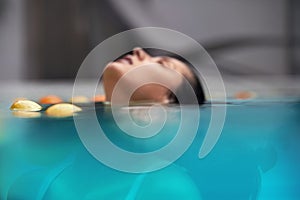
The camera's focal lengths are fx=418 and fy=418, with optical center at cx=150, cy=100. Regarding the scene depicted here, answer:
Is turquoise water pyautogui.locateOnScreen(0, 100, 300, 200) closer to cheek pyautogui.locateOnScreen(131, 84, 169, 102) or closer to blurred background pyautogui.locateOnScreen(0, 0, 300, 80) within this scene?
cheek pyautogui.locateOnScreen(131, 84, 169, 102)

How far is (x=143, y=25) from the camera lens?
8.96ft

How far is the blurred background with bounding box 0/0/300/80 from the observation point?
265 cm

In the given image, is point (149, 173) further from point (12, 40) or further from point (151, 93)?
point (12, 40)

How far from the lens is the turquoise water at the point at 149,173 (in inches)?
19.1

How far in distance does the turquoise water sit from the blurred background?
218cm

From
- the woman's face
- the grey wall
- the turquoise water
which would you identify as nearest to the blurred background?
the grey wall

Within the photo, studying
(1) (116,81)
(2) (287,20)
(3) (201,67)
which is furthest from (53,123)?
(2) (287,20)

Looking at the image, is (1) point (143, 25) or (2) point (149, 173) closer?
(2) point (149, 173)

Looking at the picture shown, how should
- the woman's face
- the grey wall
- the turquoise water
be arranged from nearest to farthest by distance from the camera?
the turquoise water → the woman's face → the grey wall

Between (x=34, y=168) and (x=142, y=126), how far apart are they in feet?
0.59

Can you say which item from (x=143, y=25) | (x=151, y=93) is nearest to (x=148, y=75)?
(x=151, y=93)

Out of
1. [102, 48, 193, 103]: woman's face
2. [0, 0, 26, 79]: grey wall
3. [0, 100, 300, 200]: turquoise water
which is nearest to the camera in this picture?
[0, 100, 300, 200]: turquoise water

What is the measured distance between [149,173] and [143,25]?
231 cm

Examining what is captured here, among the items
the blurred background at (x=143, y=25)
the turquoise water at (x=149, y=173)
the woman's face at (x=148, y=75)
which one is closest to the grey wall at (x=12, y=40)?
the blurred background at (x=143, y=25)
